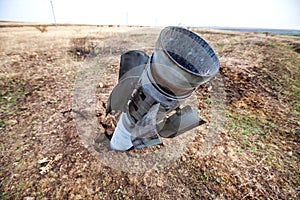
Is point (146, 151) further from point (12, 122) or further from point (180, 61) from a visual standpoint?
point (12, 122)

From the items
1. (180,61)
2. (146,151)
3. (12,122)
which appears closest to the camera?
(180,61)

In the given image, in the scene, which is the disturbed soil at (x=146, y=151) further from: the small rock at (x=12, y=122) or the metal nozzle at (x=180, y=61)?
the metal nozzle at (x=180, y=61)

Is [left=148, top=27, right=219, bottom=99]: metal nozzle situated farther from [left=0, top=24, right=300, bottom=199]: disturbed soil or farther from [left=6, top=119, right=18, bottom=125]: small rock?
[left=6, top=119, right=18, bottom=125]: small rock

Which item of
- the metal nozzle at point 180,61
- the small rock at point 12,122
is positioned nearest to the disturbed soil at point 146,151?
the small rock at point 12,122

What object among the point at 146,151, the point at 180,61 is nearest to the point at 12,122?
the point at 146,151

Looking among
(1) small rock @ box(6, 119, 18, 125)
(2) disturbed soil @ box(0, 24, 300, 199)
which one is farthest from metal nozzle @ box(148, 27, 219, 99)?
(1) small rock @ box(6, 119, 18, 125)

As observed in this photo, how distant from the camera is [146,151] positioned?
12.1ft

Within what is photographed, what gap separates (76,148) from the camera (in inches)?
139

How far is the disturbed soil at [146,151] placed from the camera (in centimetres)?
292

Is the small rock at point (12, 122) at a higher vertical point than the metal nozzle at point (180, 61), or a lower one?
lower

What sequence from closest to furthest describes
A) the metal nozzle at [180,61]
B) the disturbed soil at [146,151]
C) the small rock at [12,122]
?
the metal nozzle at [180,61] < the disturbed soil at [146,151] < the small rock at [12,122]

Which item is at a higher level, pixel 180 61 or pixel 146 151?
pixel 180 61

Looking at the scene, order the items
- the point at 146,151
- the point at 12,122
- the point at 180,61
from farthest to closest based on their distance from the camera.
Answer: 1. the point at 12,122
2. the point at 146,151
3. the point at 180,61

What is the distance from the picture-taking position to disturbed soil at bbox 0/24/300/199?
2.92 metres
